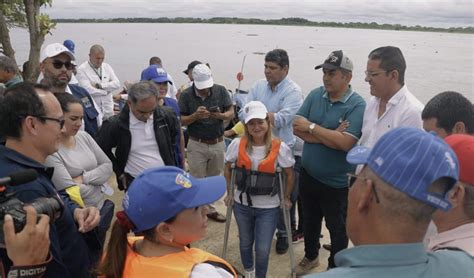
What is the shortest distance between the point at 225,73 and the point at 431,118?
80.0 feet

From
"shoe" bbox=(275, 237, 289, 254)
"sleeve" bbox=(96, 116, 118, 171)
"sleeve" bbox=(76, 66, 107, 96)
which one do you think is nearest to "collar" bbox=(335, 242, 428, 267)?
"sleeve" bbox=(96, 116, 118, 171)

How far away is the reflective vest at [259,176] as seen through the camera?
349 centimetres

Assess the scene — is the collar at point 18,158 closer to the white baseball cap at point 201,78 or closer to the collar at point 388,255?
the collar at point 388,255

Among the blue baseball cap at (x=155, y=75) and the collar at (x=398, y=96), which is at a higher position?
the collar at (x=398, y=96)

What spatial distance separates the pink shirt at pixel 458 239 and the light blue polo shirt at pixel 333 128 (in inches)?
69.9

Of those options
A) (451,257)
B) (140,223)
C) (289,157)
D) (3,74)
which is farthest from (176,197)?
(3,74)

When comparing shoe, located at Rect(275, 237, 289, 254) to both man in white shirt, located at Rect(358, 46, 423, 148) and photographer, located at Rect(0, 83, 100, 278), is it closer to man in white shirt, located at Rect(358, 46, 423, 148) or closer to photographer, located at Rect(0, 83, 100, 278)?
man in white shirt, located at Rect(358, 46, 423, 148)

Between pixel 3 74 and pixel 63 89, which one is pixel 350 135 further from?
pixel 3 74

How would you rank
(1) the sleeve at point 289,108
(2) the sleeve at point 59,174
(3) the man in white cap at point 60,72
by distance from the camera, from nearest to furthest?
(2) the sleeve at point 59,174 → (3) the man in white cap at point 60,72 → (1) the sleeve at point 289,108

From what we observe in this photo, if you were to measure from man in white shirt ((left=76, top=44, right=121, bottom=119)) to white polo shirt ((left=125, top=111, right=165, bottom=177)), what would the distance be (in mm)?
2991

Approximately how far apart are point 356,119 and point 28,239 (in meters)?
2.74

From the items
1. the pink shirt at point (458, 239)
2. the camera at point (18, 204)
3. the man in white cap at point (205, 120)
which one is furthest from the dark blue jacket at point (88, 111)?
the pink shirt at point (458, 239)

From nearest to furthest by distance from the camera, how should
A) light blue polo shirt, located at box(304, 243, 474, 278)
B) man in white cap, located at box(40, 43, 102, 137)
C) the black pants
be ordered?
1. light blue polo shirt, located at box(304, 243, 474, 278)
2. the black pants
3. man in white cap, located at box(40, 43, 102, 137)

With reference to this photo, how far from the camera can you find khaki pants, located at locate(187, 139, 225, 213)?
491 cm
